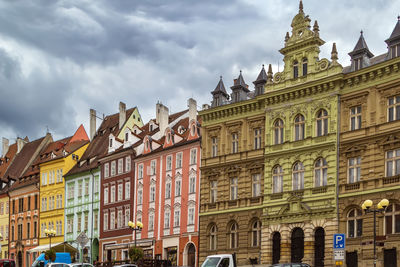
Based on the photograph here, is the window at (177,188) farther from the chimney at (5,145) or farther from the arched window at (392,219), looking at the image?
the chimney at (5,145)

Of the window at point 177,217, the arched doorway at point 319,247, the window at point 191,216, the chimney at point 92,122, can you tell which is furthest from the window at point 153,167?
the arched doorway at point 319,247

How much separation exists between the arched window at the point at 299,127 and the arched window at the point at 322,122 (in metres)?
1.48

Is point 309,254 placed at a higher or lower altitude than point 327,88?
lower

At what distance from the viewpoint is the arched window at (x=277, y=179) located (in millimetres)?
54031

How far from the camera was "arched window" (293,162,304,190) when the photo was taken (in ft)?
172

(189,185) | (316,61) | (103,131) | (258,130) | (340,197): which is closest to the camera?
(340,197)

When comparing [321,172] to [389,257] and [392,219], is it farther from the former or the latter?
[389,257]

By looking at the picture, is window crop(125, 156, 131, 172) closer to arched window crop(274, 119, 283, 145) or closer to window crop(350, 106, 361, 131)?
arched window crop(274, 119, 283, 145)

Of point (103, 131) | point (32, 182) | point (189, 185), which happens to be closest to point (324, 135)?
point (189, 185)

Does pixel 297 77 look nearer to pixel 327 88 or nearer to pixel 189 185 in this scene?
pixel 327 88

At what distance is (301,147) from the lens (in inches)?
2062

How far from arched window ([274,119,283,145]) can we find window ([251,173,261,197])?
10.6 feet

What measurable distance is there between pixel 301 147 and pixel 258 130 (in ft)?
17.5

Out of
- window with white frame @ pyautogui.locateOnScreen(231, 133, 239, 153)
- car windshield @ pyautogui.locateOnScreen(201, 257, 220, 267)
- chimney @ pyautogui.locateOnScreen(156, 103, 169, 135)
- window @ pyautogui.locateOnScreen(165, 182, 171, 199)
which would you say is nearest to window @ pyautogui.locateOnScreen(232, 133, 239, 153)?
window with white frame @ pyautogui.locateOnScreen(231, 133, 239, 153)
